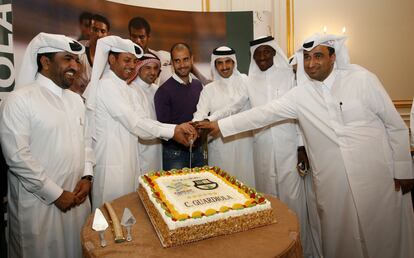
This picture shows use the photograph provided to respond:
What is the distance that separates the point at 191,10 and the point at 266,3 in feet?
5.02

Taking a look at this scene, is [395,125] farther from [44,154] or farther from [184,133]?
[44,154]

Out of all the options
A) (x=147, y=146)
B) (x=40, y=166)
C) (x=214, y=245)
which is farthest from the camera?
(x=147, y=146)

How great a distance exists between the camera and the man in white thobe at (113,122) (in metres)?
3.32

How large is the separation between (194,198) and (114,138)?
1595 millimetres

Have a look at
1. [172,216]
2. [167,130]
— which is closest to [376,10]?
A: [167,130]

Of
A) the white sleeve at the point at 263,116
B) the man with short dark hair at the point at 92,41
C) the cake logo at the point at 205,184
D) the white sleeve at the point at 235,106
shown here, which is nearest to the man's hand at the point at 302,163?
the white sleeve at the point at 263,116

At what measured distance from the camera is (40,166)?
8.26 ft

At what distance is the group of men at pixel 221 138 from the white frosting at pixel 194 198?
0.85m

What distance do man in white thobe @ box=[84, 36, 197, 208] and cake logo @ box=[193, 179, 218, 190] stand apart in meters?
1.19

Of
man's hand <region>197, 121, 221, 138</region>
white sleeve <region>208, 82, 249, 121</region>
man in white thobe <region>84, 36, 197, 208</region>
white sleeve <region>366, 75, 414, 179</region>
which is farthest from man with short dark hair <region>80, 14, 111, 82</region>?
white sleeve <region>366, 75, 414, 179</region>

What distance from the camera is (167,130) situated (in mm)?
3648

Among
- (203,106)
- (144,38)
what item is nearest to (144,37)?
(144,38)

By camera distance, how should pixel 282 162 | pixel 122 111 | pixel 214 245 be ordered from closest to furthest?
pixel 214 245
pixel 122 111
pixel 282 162

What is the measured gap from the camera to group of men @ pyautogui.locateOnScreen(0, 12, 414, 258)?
2596 millimetres
